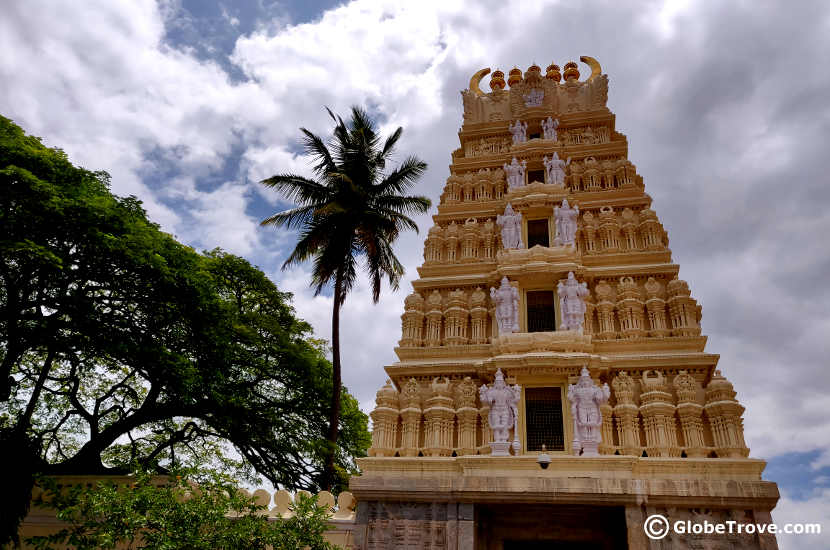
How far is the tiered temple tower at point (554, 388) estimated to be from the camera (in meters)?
11.7

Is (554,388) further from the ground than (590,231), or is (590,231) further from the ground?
(590,231)

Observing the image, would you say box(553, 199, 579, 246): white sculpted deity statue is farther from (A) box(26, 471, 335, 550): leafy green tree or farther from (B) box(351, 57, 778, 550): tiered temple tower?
(A) box(26, 471, 335, 550): leafy green tree

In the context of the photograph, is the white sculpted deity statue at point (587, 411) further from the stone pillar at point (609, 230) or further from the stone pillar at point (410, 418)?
the stone pillar at point (609, 230)

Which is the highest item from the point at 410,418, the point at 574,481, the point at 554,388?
the point at 554,388

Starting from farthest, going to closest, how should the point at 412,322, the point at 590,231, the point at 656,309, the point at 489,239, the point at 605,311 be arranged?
the point at 489,239 → the point at 590,231 → the point at 412,322 → the point at 605,311 → the point at 656,309

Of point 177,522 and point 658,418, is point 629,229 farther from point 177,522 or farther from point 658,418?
point 177,522

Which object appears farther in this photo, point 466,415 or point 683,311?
point 683,311

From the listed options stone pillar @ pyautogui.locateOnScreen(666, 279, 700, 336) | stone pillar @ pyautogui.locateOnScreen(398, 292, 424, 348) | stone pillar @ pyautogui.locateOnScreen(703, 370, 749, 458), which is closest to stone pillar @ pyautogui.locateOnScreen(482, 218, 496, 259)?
stone pillar @ pyautogui.locateOnScreen(398, 292, 424, 348)

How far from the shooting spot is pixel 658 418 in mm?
12539

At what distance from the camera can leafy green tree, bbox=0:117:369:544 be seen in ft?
48.2

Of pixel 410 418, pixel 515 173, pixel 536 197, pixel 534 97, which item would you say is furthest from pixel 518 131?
pixel 410 418

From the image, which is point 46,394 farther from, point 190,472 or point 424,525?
point 424,525

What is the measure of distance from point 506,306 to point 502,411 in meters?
3.11

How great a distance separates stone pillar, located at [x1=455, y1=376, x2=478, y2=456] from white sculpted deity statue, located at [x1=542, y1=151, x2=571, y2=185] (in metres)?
7.44
